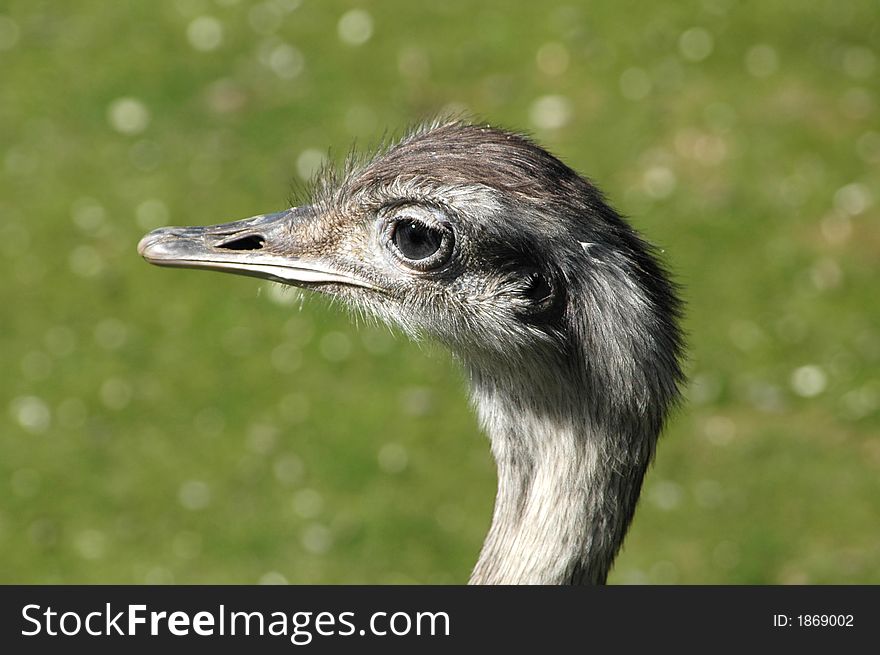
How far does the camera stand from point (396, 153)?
118 inches

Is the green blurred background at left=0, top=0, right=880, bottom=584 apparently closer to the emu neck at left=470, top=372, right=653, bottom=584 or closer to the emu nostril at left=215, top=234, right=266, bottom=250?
the emu nostril at left=215, top=234, right=266, bottom=250

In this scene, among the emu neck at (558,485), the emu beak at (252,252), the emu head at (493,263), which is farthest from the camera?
the emu beak at (252,252)

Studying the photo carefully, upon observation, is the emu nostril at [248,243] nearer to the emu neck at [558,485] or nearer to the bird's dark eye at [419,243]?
the bird's dark eye at [419,243]

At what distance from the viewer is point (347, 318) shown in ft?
20.9

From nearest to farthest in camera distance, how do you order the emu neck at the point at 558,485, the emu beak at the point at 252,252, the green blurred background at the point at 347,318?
the emu neck at the point at 558,485, the emu beak at the point at 252,252, the green blurred background at the point at 347,318

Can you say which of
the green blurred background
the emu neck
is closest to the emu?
the emu neck

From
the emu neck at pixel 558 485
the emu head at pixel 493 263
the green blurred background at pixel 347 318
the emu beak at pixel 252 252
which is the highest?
the green blurred background at pixel 347 318

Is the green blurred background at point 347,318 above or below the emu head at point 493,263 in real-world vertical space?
above

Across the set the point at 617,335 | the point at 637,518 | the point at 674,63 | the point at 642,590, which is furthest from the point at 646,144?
the point at 617,335

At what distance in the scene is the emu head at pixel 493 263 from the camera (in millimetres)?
2709

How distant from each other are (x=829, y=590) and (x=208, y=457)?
10.3 ft

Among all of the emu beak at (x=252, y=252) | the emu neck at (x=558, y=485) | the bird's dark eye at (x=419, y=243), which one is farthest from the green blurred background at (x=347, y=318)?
the emu neck at (x=558, y=485)

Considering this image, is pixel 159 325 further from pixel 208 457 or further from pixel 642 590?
pixel 642 590

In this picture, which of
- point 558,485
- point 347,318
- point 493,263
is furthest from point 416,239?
point 347,318
